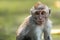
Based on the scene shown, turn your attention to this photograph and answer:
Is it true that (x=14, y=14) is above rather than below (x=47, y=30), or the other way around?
above

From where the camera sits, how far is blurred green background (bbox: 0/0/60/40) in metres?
10.1

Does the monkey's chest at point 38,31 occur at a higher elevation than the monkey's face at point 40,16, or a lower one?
lower

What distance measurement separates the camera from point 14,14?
12.1 meters

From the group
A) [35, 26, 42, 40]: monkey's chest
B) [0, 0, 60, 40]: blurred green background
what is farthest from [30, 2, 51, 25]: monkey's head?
[0, 0, 60, 40]: blurred green background

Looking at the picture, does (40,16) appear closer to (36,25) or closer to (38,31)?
(36,25)

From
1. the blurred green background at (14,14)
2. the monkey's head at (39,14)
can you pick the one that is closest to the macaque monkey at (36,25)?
the monkey's head at (39,14)

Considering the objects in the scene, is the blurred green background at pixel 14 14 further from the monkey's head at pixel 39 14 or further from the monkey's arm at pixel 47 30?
the monkey's head at pixel 39 14

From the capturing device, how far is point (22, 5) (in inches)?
524

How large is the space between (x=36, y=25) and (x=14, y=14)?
5.73 metres

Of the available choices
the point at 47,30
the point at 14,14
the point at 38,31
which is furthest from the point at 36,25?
the point at 14,14

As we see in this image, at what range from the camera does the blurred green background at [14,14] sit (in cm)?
1009

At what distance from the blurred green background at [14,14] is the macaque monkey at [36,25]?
7.06 ft

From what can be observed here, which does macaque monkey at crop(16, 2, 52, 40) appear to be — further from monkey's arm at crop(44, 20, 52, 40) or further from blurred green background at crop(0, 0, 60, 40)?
blurred green background at crop(0, 0, 60, 40)

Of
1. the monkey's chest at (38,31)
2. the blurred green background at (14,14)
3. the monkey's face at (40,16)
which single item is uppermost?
the blurred green background at (14,14)
